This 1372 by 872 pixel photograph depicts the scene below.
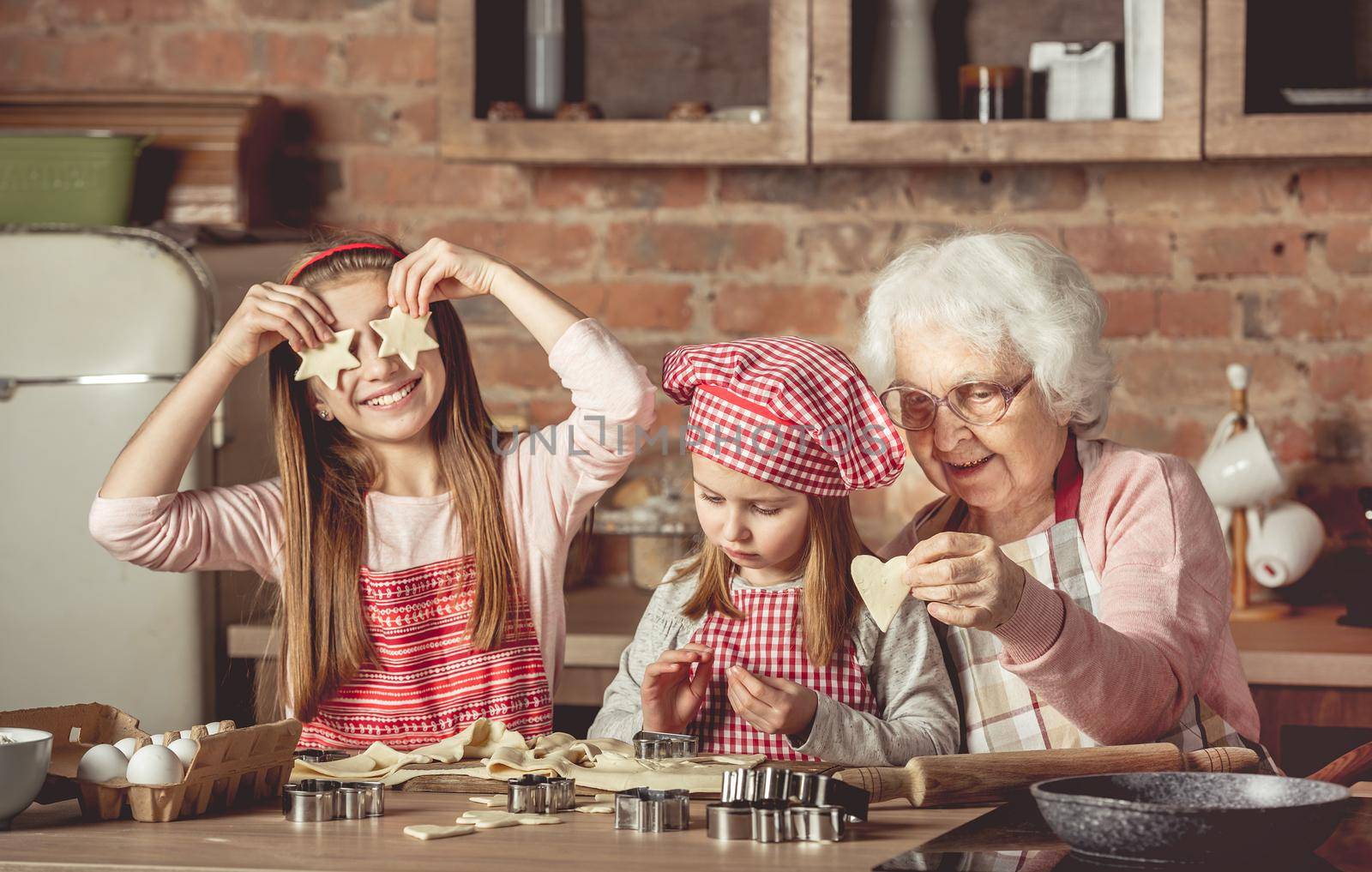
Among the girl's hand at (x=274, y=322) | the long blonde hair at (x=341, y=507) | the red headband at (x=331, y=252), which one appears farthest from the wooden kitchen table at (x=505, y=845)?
the red headband at (x=331, y=252)

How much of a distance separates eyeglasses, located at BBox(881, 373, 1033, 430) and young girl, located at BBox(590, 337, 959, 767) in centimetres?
12

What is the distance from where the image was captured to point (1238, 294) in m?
2.74

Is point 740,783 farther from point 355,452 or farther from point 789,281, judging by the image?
point 789,281

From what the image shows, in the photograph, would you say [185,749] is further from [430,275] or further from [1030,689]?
[1030,689]

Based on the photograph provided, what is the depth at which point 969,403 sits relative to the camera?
1.73 meters

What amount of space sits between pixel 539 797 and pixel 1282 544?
5.46ft

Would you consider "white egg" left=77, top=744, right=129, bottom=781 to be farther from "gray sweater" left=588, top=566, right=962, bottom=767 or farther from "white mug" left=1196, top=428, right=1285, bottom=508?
"white mug" left=1196, top=428, right=1285, bottom=508

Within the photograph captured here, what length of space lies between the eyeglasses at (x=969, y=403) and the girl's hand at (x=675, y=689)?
388 mm

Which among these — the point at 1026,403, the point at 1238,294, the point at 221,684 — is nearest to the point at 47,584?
the point at 221,684

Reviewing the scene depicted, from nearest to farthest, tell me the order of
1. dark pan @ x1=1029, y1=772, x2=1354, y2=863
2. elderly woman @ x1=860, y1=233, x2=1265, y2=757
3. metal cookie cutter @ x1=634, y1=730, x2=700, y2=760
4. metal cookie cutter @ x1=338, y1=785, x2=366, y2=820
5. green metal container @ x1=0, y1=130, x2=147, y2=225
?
dark pan @ x1=1029, y1=772, x2=1354, y2=863 → metal cookie cutter @ x1=338, y1=785, x2=366, y2=820 → metal cookie cutter @ x1=634, y1=730, x2=700, y2=760 → elderly woman @ x1=860, y1=233, x2=1265, y2=757 → green metal container @ x1=0, y1=130, x2=147, y2=225

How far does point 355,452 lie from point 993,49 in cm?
149

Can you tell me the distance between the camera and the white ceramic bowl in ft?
3.93

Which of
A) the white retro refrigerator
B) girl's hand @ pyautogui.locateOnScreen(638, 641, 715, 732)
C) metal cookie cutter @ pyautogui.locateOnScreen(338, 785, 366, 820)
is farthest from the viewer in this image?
the white retro refrigerator

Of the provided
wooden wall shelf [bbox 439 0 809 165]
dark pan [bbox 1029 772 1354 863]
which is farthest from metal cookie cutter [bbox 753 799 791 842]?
wooden wall shelf [bbox 439 0 809 165]
